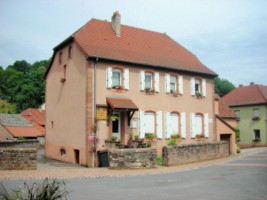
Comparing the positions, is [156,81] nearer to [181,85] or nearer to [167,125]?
[181,85]

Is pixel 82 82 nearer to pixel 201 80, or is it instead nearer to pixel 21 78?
pixel 201 80

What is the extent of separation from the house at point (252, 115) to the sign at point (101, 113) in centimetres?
2812

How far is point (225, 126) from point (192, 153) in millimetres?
8184

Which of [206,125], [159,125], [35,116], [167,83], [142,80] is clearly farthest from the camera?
[35,116]

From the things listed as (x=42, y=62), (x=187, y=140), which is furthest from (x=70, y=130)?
(x=42, y=62)

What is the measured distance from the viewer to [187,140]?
2512 cm

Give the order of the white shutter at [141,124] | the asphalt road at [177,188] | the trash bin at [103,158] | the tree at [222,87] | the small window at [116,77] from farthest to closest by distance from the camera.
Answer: the tree at [222,87] → the white shutter at [141,124] → the small window at [116,77] → the trash bin at [103,158] → the asphalt road at [177,188]

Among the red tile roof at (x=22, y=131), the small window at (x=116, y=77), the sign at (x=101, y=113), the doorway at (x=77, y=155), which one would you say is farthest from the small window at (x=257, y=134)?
the doorway at (x=77, y=155)

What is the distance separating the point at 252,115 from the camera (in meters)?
44.1

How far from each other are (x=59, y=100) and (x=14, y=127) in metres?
7.64

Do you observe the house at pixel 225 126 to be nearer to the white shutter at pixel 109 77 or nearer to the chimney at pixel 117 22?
the chimney at pixel 117 22

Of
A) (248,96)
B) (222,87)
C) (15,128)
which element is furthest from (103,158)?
(222,87)

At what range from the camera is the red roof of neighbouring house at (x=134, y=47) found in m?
21.9

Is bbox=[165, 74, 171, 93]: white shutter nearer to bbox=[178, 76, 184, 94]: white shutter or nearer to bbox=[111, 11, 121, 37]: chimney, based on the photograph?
bbox=[178, 76, 184, 94]: white shutter
